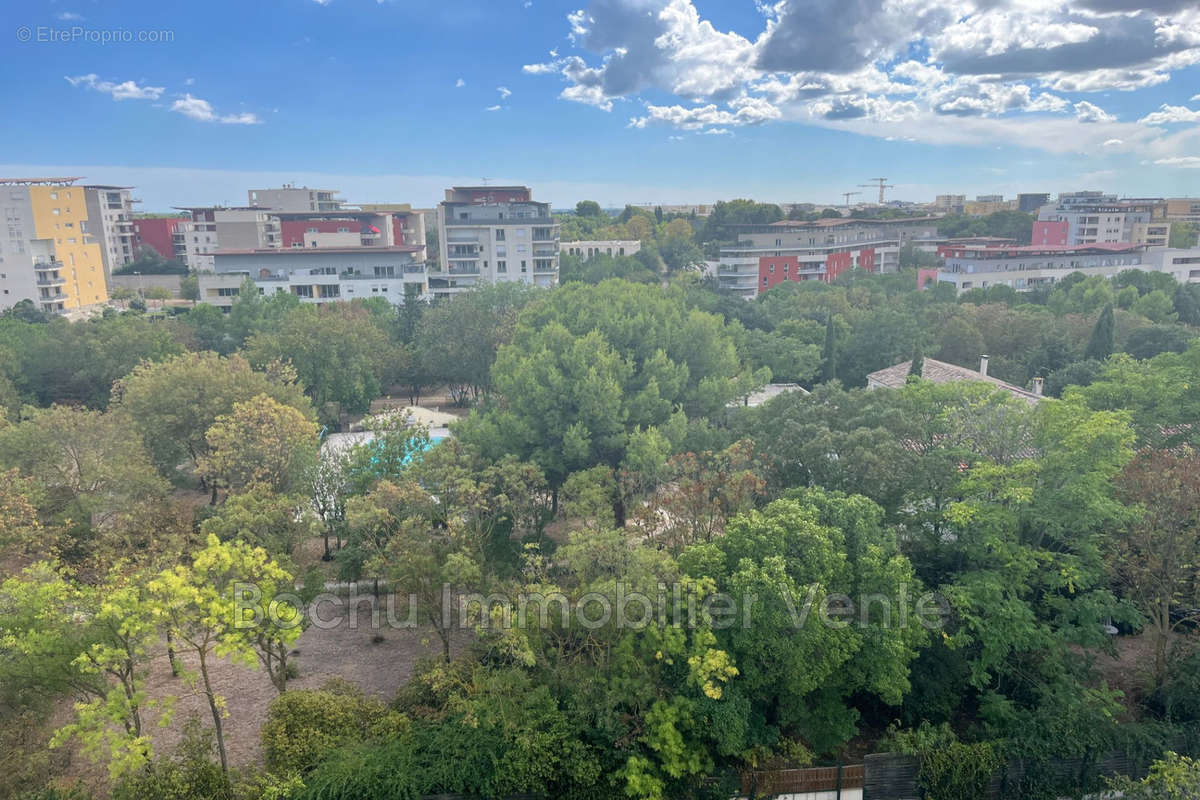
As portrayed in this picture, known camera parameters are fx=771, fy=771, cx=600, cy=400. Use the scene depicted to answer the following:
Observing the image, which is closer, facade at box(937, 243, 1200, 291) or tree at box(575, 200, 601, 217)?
facade at box(937, 243, 1200, 291)

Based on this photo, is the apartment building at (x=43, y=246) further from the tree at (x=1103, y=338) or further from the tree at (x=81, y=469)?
the tree at (x=1103, y=338)

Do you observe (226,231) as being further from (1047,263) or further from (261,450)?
(1047,263)

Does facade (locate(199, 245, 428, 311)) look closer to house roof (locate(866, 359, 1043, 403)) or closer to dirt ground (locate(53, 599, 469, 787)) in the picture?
house roof (locate(866, 359, 1043, 403))

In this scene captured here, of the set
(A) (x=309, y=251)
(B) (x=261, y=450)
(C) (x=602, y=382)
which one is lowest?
(B) (x=261, y=450)

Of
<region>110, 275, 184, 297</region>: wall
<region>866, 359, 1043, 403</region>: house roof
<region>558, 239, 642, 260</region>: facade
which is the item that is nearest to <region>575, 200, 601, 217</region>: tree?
<region>558, 239, 642, 260</region>: facade

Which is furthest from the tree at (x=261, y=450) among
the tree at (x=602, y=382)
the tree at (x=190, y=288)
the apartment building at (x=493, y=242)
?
the tree at (x=190, y=288)

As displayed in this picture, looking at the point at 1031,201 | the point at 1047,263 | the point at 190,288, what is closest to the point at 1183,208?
the point at 1031,201
